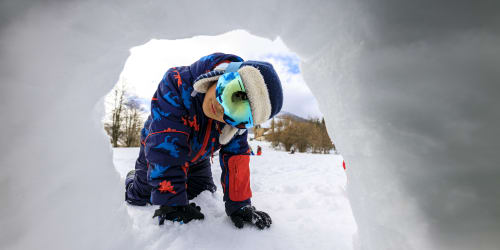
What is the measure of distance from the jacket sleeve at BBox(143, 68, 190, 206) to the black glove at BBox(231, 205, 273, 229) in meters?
0.33

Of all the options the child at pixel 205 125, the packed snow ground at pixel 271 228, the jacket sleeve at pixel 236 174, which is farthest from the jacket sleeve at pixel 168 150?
the jacket sleeve at pixel 236 174

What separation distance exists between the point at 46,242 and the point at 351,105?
1.04 meters

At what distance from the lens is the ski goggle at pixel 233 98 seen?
0.91 m

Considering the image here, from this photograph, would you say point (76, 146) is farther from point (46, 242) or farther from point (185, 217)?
point (185, 217)

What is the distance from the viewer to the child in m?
0.94

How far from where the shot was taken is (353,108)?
692 millimetres

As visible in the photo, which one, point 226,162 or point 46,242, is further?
point 226,162

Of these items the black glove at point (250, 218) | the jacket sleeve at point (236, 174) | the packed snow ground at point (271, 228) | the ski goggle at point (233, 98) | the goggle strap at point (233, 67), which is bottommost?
the packed snow ground at point (271, 228)

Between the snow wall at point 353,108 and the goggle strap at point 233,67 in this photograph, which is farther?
the goggle strap at point 233,67

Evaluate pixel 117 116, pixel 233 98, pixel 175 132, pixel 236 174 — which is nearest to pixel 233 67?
pixel 233 98

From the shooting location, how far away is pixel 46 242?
2.07 ft

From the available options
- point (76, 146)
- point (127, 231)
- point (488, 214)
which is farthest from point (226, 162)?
A: point (488, 214)

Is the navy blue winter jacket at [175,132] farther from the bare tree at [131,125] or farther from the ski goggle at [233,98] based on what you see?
the bare tree at [131,125]

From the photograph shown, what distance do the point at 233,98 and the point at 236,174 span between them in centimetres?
66
